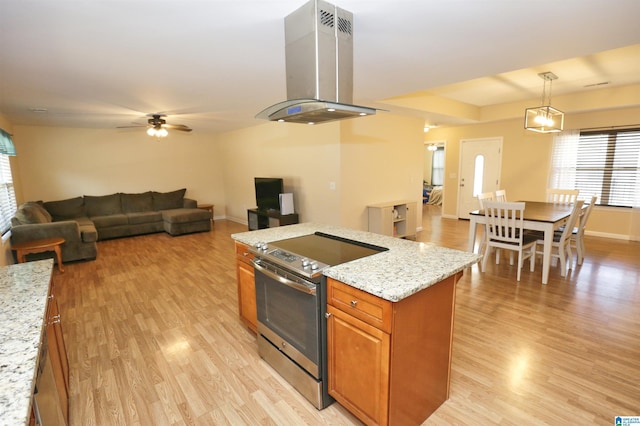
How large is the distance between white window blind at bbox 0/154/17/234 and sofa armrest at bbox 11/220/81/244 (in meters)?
0.16

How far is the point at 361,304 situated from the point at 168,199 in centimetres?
698

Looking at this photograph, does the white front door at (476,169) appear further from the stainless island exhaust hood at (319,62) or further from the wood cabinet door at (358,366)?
the wood cabinet door at (358,366)

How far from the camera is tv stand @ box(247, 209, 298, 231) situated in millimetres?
5660

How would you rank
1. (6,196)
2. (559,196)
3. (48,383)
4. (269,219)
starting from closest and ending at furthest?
(48,383) → (6,196) → (559,196) → (269,219)

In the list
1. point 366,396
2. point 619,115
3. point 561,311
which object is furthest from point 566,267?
point 366,396

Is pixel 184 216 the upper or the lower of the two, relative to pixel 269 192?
lower

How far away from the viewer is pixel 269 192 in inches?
237

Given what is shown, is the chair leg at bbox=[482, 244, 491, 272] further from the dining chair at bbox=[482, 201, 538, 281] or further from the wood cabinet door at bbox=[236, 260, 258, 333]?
the wood cabinet door at bbox=[236, 260, 258, 333]

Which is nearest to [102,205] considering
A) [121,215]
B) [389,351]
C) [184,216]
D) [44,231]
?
[121,215]

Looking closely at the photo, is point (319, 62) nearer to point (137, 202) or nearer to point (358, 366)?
point (358, 366)

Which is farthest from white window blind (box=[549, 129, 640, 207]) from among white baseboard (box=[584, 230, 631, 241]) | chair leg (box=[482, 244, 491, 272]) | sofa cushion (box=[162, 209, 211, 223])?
sofa cushion (box=[162, 209, 211, 223])

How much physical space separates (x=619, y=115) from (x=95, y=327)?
27.0 feet

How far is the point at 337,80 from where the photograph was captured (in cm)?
189

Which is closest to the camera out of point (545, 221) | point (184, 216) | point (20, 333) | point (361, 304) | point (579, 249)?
point (20, 333)
